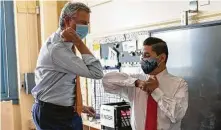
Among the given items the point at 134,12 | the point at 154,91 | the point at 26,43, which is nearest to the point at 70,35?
the point at 154,91

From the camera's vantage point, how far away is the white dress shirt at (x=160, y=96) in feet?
6.07

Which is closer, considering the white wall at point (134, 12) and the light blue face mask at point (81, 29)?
the light blue face mask at point (81, 29)

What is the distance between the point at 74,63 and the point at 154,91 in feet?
1.67

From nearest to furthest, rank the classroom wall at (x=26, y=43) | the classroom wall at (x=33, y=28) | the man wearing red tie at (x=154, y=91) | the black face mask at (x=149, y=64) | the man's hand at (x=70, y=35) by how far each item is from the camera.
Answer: the man's hand at (x=70, y=35) → the man wearing red tie at (x=154, y=91) → the black face mask at (x=149, y=64) → the classroom wall at (x=33, y=28) → the classroom wall at (x=26, y=43)

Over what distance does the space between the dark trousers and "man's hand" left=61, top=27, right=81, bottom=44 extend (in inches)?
15.9

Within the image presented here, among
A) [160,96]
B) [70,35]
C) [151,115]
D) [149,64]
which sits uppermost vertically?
[70,35]

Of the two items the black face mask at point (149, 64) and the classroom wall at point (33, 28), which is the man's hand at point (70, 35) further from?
the classroom wall at point (33, 28)

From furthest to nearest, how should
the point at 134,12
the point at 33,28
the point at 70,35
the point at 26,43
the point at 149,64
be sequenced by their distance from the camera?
the point at 33,28
the point at 26,43
the point at 134,12
the point at 149,64
the point at 70,35

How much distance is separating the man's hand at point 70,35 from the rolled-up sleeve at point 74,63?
0.20ft

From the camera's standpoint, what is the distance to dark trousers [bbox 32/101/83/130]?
1.87 metres

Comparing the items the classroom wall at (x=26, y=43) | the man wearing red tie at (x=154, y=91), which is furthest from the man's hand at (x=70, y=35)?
the classroom wall at (x=26, y=43)

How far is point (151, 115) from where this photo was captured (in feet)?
6.39

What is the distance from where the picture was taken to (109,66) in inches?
135

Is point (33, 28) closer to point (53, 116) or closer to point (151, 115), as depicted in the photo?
point (53, 116)
